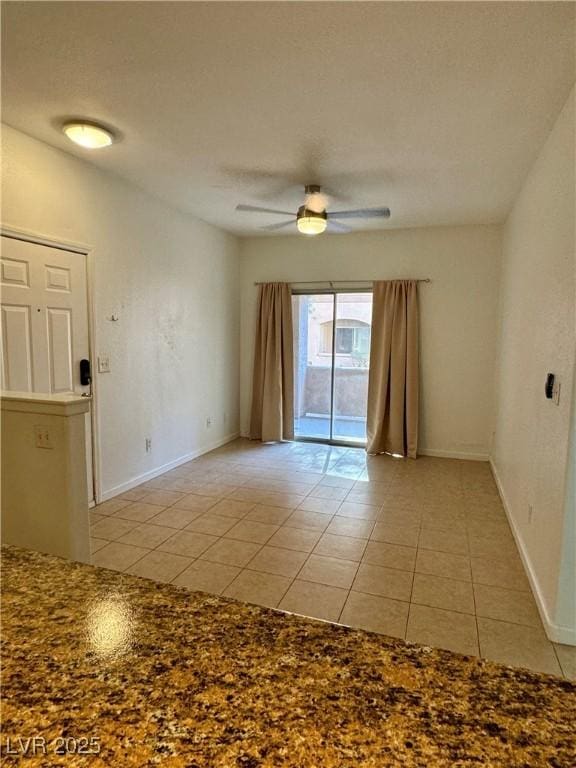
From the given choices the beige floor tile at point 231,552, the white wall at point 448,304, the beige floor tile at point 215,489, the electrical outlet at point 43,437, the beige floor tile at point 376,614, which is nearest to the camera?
the electrical outlet at point 43,437

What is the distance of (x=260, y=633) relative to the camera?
2.60 feet

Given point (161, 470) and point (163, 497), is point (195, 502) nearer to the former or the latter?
point (163, 497)

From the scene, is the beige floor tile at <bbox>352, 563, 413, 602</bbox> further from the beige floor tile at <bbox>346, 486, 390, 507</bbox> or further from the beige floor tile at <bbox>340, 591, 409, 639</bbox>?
the beige floor tile at <bbox>346, 486, 390, 507</bbox>

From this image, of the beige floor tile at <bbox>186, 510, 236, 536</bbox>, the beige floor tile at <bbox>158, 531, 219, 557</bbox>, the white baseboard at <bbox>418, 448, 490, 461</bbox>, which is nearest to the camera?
the beige floor tile at <bbox>158, 531, 219, 557</bbox>

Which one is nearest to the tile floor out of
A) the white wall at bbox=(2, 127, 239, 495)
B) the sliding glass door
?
the white wall at bbox=(2, 127, 239, 495)

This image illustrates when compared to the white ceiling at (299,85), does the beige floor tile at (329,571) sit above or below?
below

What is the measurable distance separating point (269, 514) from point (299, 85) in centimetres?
296

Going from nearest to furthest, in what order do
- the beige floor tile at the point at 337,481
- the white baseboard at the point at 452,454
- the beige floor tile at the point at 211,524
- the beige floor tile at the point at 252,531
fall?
the beige floor tile at the point at 252,531, the beige floor tile at the point at 211,524, the beige floor tile at the point at 337,481, the white baseboard at the point at 452,454

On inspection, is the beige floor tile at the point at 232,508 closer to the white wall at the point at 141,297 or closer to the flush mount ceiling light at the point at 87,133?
the white wall at the point at 141,297

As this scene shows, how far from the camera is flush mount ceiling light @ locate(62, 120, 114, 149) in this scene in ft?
8.80

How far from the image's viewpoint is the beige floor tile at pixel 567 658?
1.90 meters

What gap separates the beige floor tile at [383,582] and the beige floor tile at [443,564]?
0.15 metres

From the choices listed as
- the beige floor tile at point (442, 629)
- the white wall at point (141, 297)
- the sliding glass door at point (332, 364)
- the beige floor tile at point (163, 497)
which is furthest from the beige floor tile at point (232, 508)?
the sliding glass door at point (332, 364)

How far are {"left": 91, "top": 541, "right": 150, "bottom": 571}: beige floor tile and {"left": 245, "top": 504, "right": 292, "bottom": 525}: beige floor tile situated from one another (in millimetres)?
898
